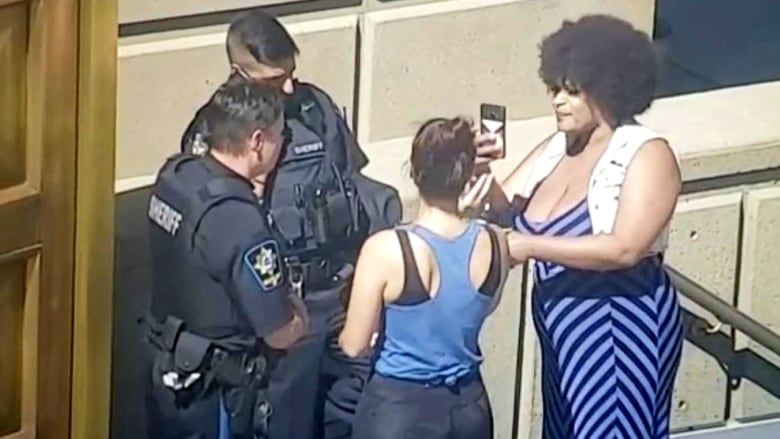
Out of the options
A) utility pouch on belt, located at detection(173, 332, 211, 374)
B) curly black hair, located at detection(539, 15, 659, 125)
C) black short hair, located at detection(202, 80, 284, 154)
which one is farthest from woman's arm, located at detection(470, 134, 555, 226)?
utility pouch on belt, located at detection(173, 332, 211, 374)

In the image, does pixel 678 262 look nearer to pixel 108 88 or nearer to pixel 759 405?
pixel 759 405

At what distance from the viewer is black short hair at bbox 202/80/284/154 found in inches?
166

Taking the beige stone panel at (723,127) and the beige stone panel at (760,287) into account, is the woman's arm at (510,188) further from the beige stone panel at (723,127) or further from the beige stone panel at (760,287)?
the beige stone panel at (760,287)

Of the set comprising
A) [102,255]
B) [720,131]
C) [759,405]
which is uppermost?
[720,131]

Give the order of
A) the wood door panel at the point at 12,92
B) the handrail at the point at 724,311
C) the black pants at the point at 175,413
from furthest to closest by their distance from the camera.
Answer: the handrail at the point at 724,311, the black pants at the point at 175,413, the wood door panel at the point at 12,92

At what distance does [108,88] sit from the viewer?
417 centimetres

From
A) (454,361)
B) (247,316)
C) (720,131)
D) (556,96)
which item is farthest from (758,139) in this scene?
(247,316)

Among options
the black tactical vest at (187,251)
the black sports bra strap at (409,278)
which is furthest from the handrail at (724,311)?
the black tactical vest at (187,251)

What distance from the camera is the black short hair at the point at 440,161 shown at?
168 inches

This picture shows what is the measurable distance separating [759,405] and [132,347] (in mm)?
1364

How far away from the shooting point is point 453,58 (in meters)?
4.28

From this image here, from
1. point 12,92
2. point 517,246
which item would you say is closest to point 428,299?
point 517,246

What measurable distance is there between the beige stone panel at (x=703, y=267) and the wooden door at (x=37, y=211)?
1224 mm

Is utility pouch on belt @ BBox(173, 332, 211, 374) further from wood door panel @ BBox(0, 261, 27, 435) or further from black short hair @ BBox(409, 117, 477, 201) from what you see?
black short hair @ BBox(409, 117, 477, 201)
